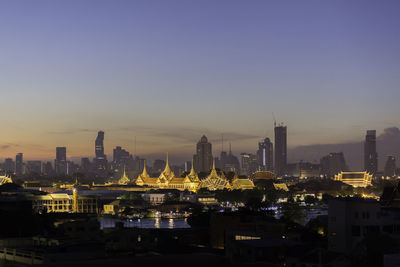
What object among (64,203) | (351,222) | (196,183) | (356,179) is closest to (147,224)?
(64,203)

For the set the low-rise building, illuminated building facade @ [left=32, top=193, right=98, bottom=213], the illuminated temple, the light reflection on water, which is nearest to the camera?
the low-rise building

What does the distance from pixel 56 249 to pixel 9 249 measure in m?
2.86

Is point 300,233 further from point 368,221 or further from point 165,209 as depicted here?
point 165,209

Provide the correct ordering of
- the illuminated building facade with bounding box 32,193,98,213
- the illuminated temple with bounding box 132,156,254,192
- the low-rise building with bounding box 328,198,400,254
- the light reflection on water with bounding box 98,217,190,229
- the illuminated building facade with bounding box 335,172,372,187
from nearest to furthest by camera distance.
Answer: the low-rise building with bounding box 328,198,400,254, the light reflection on water with bounding box 98,217,190,229, the illuminated building facade with bounding box 32,193,98,213, the illuminated temple with bounding box 132,156,254,192, the illuminated building facade with bounding box 335,172,372,187

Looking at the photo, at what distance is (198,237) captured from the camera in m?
39.5

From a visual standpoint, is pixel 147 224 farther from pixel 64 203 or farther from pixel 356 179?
pixel 356 179

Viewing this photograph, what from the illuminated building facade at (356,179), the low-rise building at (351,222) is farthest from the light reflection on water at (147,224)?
the illuminated building facade at (356,179)

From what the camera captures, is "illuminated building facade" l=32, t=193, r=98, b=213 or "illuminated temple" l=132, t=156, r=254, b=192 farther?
"illuminated temple" l=132, t=156, r=254, b=192

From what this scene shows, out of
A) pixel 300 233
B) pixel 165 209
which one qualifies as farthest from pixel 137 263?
pixel 165 209

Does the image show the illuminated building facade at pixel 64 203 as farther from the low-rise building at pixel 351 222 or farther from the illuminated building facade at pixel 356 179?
the illuminated building facade at pixel 356 179

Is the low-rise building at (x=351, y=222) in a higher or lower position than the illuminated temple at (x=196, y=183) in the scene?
lower

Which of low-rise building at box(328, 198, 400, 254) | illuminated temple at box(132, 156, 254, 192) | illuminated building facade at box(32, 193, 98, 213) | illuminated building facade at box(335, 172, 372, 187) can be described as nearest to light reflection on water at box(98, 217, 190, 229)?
illuminated building facade at box(32, 193, 98, 213)

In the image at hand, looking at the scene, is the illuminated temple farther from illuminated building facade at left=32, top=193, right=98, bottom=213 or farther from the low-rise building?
the low-rise building

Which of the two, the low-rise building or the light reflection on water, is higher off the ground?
the low-rise building
